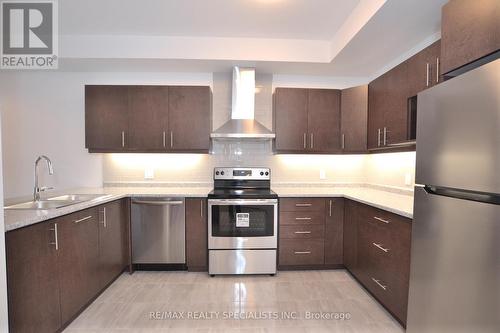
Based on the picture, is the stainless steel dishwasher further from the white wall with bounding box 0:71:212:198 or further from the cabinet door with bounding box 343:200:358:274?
the cabinet door with bounding box 343:200:358:274

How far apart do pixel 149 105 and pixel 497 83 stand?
118 inches

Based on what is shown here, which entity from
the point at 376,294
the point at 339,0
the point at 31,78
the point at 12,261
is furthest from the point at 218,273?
the point at 31,78

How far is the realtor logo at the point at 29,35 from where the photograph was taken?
2.31m

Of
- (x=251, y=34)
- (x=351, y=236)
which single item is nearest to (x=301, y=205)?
(x=351, y=236)

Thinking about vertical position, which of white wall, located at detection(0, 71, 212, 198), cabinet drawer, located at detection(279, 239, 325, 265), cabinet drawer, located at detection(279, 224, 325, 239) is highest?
white wall, located at detection(0, 71, 212, 198)

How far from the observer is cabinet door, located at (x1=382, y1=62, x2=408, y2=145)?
221 centimetres

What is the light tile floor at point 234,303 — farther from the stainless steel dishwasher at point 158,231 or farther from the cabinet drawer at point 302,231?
the cabinet drawer at point 302,231

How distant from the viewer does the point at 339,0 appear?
6.97 feet

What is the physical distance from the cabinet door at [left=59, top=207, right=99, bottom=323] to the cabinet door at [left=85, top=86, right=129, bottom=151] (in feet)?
3.59

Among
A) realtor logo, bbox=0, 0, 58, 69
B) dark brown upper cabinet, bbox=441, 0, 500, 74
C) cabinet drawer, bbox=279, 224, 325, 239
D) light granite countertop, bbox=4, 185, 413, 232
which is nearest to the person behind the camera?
dark brown upper cabinet, bbox=441, 0, 500, 74

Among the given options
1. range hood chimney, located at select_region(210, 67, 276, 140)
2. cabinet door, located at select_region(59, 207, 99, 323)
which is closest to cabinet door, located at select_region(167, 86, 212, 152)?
range hood chimney, located at select_region(210, 67, 276, 140)

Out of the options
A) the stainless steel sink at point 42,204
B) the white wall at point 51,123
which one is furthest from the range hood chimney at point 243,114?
the stainless steel sink at point 42,204

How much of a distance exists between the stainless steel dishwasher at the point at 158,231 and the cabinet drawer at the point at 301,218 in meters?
1.14

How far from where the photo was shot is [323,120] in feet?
10.3
